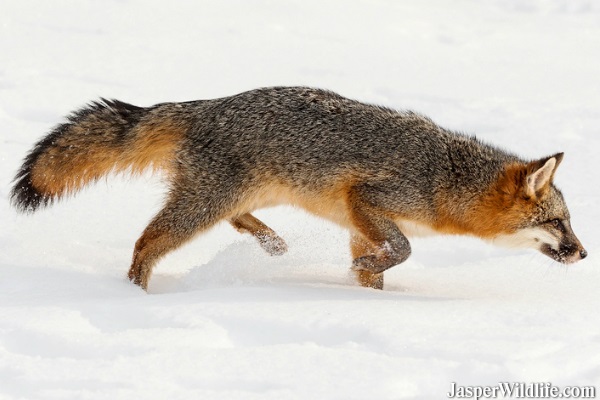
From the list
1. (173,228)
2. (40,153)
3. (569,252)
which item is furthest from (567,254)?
(40,153)

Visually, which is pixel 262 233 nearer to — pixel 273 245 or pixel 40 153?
pixel 273 245

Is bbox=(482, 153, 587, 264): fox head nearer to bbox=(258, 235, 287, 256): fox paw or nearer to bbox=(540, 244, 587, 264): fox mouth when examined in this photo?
bbox=(540, 244, 587, 264): fox mouth

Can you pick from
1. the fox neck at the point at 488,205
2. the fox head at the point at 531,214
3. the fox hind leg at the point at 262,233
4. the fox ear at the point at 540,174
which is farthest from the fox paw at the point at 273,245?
the fox ear at the point at 540,174

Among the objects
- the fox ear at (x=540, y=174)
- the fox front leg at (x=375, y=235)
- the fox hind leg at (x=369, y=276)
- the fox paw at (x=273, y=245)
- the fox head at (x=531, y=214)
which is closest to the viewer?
the fox ear at (x=540, y=174)

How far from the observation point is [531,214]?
27.5 ft

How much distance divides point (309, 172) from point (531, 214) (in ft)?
6.44

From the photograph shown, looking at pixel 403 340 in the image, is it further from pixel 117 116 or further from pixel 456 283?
pixel 117 116

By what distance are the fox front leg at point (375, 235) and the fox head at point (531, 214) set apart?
901mm

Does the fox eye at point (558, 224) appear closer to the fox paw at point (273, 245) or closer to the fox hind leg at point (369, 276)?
the fox hind leg at point (369, 276)

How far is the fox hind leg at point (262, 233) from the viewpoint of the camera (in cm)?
919

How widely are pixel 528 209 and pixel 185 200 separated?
2.97 metres

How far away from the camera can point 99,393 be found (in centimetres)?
534

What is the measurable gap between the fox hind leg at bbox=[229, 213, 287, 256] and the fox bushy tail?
105 cm

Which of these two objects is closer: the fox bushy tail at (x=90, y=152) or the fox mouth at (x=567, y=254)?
the fox mouth at (x=567, y=254)
